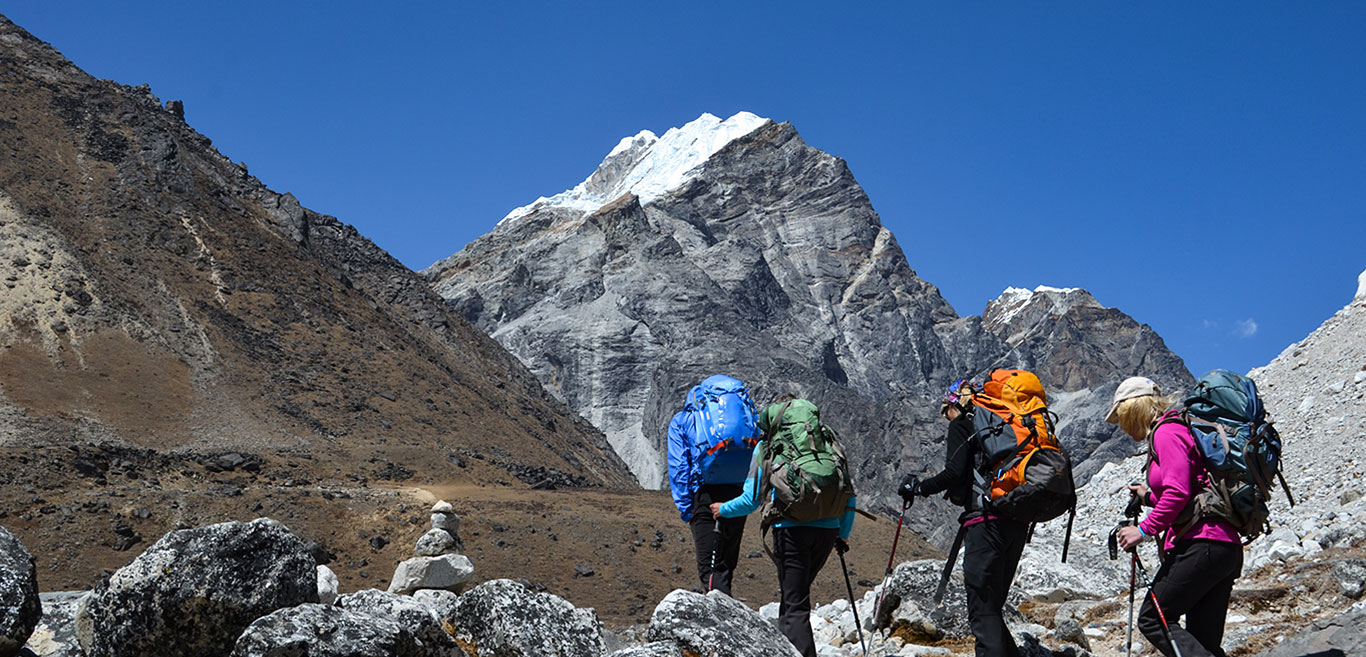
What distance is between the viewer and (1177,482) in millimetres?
5027

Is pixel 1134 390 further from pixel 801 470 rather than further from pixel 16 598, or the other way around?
pixel 16 598

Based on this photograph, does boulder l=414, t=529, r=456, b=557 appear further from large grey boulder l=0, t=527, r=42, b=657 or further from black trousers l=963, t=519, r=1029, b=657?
black trousers l=963, t=519, r=1029, b=657

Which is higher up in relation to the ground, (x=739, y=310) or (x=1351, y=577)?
(x=739, y=310)

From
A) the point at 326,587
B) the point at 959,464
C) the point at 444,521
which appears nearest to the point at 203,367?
the point at 444,521

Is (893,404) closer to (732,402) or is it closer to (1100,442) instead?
(1100,442)

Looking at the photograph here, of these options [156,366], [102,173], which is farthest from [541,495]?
[102,173]

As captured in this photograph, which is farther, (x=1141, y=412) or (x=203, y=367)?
(x=203, y=367)

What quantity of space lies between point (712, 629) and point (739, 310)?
12817 cm

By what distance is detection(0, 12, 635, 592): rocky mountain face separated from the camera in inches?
990

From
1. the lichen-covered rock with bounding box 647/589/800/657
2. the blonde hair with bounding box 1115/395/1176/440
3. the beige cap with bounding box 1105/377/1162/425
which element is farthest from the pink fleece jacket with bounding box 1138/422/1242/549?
the lichen-covered rock with bounding box 647/589/800/657

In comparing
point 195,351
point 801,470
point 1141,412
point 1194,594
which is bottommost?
point 1194,594

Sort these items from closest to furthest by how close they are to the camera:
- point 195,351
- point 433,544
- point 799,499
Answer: point 799,499 → point 433,544 → point 195,351

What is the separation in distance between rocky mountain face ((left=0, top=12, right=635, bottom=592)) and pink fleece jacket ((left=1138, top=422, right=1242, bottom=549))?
726 inches

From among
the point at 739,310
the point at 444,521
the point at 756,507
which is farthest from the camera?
the point at 739,310
